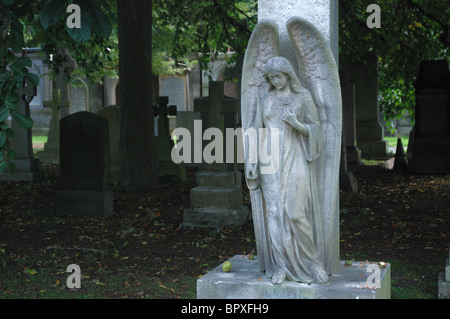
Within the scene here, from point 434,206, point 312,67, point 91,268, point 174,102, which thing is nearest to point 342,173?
point 434,206

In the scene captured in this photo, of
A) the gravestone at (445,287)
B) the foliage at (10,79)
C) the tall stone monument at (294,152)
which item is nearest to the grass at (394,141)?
the gravestone at (445,287)

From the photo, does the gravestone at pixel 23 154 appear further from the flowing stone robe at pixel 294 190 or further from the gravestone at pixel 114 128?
the flowing stone robe at pixel 294 190

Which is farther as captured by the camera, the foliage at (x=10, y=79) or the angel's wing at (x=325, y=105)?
the foliage at (x=10, y=79)

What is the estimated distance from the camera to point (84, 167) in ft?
33.1

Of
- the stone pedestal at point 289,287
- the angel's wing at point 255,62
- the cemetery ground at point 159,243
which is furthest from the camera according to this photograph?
the cemetery ground at point 159,243

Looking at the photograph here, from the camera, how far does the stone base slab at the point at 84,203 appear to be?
9984 mm

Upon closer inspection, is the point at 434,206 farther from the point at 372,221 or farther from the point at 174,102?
the point at 174,102

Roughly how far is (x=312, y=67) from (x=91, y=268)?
3.91m

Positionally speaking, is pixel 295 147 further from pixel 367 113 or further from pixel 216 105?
pixel 367 113

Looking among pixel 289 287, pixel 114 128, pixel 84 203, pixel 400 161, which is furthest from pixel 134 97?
pixel 289 287

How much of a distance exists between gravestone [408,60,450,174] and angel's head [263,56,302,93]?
10649 millimetres

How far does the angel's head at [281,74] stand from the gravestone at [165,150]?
9095mm

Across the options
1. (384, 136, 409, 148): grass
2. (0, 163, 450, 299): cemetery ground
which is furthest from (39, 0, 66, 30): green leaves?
(384, 136, 409, 148): grass

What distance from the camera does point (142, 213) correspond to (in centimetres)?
1023
